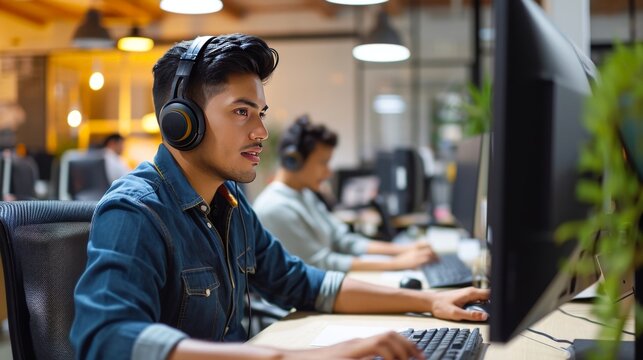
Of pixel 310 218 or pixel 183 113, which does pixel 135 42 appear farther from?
pixel 183 113

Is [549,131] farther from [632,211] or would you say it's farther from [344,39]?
[344,39]

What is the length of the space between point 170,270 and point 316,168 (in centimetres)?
172

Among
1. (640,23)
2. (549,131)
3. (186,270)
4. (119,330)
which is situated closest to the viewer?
(549,131)

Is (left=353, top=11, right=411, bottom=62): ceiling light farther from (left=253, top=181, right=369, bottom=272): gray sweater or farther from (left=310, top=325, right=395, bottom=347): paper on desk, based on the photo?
(left=310, top=325, right=395, bottom=347): paper on desk

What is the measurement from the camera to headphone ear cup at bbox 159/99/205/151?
3.97ft

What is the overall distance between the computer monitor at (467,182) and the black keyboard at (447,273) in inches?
7.0

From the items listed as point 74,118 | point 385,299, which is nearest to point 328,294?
point 385,299

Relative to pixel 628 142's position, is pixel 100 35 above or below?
above

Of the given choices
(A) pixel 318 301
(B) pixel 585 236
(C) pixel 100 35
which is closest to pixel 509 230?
(B) pixel 585 236

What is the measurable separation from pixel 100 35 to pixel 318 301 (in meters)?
4.43

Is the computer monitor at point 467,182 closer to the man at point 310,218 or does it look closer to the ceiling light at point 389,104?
the man at point 310,218

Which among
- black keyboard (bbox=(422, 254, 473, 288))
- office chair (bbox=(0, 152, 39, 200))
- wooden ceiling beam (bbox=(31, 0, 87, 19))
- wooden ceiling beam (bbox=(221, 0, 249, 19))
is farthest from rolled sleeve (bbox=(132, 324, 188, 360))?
wooden ceiling beam (bbox=(31, 0, 87, 19))

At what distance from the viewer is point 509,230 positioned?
67 centimetres

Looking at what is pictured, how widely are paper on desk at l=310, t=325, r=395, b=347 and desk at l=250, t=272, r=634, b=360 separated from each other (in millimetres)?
15
